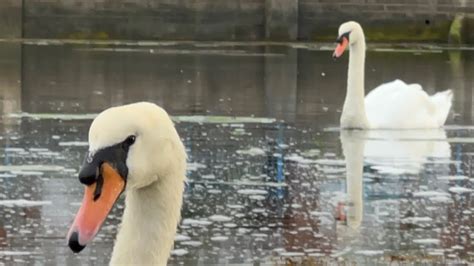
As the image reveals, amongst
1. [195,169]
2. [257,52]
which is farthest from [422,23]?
[195,169]

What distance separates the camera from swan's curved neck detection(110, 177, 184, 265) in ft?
16.3

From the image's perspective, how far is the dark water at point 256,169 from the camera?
33.8 feet

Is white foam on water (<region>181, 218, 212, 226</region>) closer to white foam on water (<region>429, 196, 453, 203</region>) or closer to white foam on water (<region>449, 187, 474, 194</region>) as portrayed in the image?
white foam on water (<region>429, 196, 453, 203</region>)

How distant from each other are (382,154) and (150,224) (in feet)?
33.5

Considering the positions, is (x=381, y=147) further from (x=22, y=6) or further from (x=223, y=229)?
(x=22, y=6)

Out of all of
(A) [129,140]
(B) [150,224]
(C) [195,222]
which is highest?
(A) [129,140]

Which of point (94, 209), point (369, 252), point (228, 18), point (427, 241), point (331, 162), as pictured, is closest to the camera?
point (94, 209)

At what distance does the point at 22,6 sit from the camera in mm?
32844

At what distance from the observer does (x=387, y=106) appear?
696 inches

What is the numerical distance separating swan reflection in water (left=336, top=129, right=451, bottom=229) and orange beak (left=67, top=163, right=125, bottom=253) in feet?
21.9

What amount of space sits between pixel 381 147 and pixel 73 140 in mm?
3176

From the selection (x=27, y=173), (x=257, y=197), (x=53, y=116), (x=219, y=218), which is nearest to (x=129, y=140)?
(x=219, y=218)

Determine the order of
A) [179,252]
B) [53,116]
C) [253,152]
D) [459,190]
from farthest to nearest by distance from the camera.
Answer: [53,116] < [253,152] < [459,190] < [179,252]

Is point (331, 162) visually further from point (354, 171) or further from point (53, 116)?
point (53, 116)
